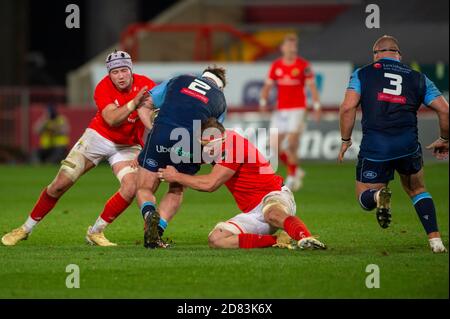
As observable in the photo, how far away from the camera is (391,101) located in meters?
10.9

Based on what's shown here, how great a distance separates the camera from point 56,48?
1575 inches

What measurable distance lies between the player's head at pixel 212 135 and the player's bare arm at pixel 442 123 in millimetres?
2089

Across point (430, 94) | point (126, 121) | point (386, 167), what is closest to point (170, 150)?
point (126, 121)

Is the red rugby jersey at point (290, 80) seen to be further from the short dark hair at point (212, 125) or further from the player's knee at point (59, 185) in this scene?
the short dark hair at point (212, 125)

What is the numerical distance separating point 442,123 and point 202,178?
7.91ft

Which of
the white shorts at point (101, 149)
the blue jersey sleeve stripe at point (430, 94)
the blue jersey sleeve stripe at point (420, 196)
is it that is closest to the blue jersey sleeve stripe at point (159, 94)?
the white shorts at point (101, 149)

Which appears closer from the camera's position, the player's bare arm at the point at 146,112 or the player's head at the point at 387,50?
the player's head at the point at 387,50

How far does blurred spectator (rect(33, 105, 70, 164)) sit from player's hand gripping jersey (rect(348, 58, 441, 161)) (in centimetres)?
1740

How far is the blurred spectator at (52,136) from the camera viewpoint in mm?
27484

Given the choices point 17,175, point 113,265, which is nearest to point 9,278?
point 113,265

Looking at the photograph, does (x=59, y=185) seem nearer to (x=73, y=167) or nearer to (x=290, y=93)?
(x=73, y=167)

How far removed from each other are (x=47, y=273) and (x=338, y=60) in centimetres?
2445

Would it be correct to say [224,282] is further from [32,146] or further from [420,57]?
[420,57]

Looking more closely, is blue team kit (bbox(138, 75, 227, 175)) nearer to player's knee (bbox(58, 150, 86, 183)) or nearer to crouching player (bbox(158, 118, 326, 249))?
crouching player (bbox(158, 118, 326, 249))
